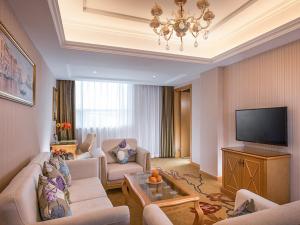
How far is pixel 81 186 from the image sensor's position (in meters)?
2.43

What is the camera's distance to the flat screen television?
271 cm

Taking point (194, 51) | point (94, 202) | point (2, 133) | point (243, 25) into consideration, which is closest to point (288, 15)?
point (243, 25)

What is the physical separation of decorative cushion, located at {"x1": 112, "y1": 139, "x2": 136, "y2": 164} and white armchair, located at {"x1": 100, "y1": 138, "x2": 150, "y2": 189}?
0.07 m

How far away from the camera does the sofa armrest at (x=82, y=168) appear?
9.00 feet

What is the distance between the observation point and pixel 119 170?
3289mm

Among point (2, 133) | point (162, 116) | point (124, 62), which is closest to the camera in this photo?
point (2, 133)

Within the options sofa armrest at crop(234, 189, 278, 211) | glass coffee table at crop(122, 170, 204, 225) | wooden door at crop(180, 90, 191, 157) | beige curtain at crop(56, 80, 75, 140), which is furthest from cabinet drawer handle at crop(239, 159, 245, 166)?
beige curtain at crop(56, 80, 75, 140)

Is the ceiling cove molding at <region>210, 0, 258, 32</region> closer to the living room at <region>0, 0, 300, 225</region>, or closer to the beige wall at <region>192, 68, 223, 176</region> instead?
the living room at <region>0, 0, 300, 225</region>

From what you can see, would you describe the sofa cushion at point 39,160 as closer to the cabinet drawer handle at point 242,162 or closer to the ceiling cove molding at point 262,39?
the cabinet drawer handle at point 242,162

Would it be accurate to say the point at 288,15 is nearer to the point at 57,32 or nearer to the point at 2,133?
the point at 57,32

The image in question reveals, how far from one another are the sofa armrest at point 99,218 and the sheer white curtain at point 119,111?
436 cm

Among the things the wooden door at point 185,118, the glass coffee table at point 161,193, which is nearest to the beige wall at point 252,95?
the glass coffee table at point 161,193

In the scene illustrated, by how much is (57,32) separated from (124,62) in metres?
1.35

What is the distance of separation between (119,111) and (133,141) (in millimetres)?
2119
